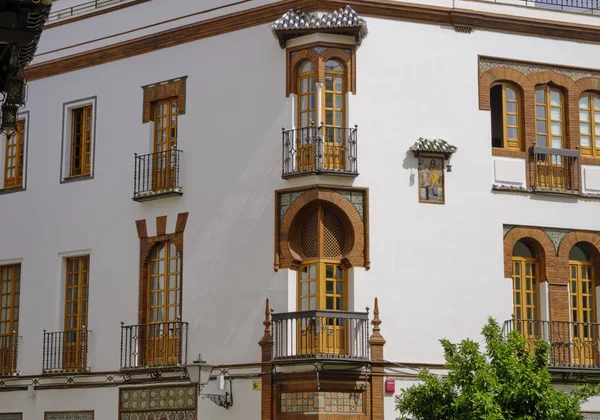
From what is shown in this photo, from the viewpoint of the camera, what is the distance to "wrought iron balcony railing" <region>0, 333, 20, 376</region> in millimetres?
33438

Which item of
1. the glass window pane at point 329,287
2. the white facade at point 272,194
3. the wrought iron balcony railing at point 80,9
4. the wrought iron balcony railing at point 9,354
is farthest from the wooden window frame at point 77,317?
the glass window pane at point 329,287

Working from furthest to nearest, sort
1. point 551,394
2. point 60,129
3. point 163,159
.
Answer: point 60,129 → point 163,159 → point 551,394

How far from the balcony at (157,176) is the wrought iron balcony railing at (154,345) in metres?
3.05

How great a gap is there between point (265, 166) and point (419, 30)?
4704mm

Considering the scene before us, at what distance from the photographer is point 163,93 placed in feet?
105

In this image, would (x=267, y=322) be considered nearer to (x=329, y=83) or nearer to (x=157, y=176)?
(x=157, y=176)


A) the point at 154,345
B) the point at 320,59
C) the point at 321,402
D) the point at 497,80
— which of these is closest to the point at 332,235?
the point at 321,402

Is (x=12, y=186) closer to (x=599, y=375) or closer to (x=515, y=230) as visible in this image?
(x=515, y=230)

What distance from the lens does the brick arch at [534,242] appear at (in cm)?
2998

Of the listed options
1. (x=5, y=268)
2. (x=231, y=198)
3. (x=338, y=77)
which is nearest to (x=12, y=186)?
(x=5, y=268)

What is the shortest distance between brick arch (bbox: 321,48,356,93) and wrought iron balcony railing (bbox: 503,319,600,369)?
249 inches

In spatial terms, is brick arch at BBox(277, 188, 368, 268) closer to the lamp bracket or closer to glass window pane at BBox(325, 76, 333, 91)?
glass window pane at BBox(325, 76, 333, 91)

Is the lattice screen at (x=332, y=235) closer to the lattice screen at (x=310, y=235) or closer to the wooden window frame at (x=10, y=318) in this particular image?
the lattice screen at (x=310, y=235)

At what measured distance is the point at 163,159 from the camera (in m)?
31.4
